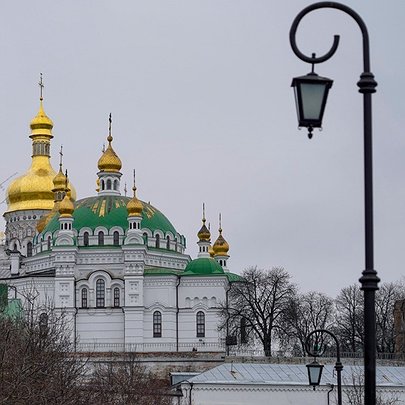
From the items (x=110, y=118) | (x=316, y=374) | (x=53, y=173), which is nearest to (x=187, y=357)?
(x=110, y=118)

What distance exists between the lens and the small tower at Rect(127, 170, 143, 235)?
279ft

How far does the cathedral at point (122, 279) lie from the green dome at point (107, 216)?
0.07 m

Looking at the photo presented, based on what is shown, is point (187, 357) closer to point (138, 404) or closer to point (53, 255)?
point (53, 255)

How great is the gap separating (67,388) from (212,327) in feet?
178

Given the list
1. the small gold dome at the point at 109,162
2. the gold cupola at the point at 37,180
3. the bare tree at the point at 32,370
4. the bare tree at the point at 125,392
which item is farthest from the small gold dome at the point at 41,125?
the bare tree at the point at 32,370

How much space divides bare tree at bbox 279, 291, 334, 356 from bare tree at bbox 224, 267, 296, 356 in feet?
1.86

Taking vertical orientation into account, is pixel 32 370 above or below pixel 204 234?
below

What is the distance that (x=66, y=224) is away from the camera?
8562 cm

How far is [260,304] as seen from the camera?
8300 centimetres

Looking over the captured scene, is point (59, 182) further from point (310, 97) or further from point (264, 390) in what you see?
point (310, 97)

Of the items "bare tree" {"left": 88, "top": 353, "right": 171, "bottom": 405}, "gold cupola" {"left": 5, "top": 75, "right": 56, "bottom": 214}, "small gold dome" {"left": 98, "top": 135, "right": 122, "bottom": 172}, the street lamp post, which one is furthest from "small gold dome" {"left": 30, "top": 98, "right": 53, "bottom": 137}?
the street lamp post

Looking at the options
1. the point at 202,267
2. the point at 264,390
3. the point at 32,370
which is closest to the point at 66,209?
the point at 202,267

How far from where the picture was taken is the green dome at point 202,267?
85.9 m

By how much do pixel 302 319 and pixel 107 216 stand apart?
1457cm
